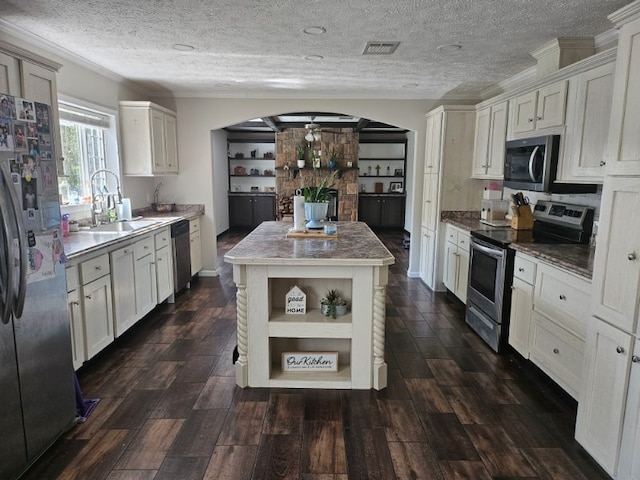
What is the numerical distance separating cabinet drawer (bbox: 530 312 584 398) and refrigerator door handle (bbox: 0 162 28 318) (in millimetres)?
2891

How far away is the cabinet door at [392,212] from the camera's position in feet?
34.2

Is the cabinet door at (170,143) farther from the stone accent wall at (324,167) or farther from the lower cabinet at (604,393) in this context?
the lower cabinet at (604,393)

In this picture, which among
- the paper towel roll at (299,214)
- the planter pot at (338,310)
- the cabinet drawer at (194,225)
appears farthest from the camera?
the cabinet drawer at (194,225)

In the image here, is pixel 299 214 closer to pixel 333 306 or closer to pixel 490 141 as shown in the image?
pixel 333 306

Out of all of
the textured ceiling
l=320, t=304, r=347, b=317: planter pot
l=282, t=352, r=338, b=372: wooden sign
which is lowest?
l=282, t=352, r=338, b=372: wooden sign

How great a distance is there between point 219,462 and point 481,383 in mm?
1811

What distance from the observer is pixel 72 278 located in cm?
263

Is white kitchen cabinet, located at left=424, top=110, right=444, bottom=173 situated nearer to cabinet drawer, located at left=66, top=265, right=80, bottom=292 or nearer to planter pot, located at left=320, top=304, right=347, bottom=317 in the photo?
planter pot, located at left=320, top=304, right=347, bottom=317

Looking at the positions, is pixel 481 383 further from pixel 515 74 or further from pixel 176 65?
pixel 176 65

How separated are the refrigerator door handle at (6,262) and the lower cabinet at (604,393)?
2666mm

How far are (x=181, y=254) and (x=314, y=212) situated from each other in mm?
2143

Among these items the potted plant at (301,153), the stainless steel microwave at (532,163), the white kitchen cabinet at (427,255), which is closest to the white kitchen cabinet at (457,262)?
the white kitchen cabinet at (427,255)

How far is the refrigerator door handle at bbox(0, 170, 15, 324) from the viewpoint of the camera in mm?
1705

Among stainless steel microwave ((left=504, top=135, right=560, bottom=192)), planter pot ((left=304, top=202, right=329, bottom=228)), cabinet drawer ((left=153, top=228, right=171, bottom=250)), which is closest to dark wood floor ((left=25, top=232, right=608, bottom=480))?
cabinet drawer ((left=153, top=228, right=171, bottom=250))
